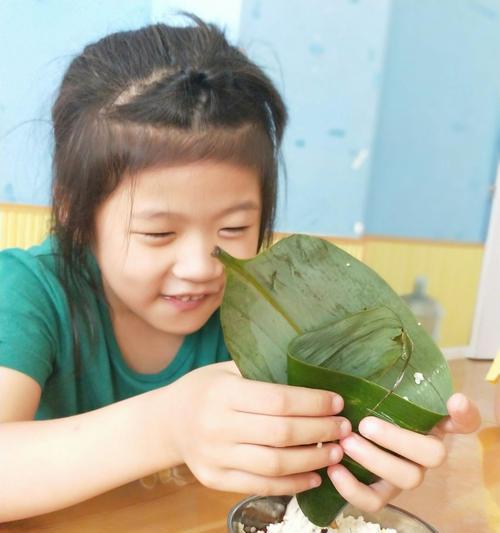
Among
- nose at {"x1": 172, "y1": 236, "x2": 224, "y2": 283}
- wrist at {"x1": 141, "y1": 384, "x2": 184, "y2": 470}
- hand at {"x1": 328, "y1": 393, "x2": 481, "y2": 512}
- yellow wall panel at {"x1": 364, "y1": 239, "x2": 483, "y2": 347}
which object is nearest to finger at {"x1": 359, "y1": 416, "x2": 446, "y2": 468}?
hand at {"x1": 328, "y1": 393, "x2": 481, "y2": 512}

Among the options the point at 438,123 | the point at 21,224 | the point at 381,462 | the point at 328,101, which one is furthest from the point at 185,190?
the point at 438,123

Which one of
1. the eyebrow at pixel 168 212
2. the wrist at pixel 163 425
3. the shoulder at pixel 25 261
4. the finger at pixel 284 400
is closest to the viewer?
the finger at pixel 284 400

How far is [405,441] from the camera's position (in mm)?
436

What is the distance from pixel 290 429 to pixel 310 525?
0.27 feet

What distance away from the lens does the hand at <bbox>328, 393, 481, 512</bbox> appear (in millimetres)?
427

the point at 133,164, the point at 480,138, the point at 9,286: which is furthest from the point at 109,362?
the point at 480,138

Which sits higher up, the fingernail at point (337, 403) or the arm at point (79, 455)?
the fingernail at point (337, 403)

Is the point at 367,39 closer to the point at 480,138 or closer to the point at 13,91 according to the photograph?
the point at 480,138

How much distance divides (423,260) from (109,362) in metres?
1.89

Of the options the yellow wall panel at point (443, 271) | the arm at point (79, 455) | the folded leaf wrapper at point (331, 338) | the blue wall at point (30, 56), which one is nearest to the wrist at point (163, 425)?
the arm at point (79, 455)

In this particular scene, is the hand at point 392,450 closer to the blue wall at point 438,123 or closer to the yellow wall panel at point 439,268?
the yellow wall panel at point 439,268

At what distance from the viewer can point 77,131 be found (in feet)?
2.48

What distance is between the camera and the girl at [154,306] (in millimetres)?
450

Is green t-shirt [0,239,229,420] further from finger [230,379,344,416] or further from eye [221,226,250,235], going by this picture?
finger [230,379,344,416]
